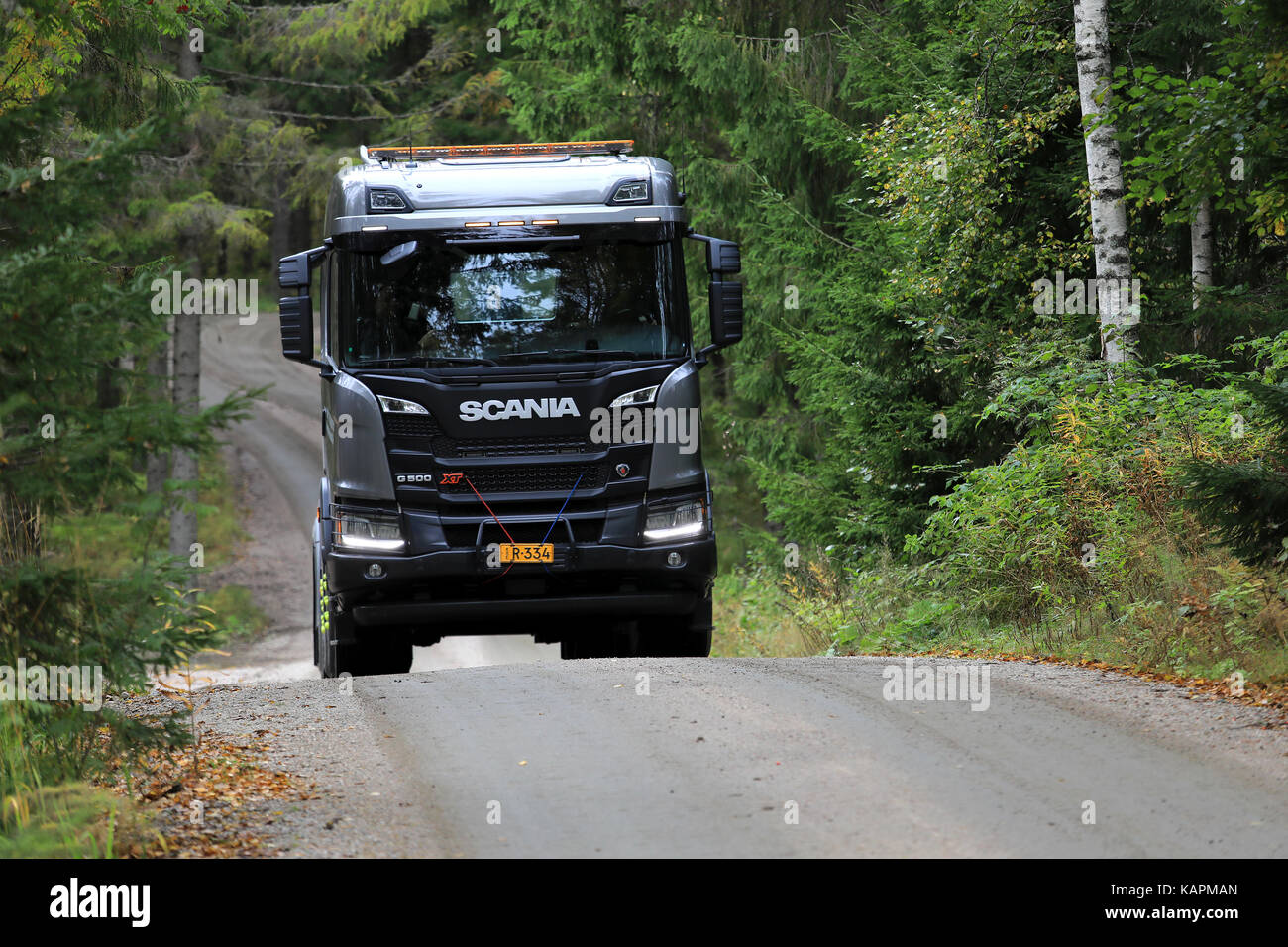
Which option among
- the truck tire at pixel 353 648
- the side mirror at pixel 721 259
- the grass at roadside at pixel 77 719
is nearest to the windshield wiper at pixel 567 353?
the side mirror at pixel 721 259

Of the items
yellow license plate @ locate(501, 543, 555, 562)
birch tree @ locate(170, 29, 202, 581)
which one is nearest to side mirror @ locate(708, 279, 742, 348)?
yellow license plate @ locate(501, 543, 555, 562)

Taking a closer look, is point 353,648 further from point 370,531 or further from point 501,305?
point 501,305

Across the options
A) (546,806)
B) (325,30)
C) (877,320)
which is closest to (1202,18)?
(877,320)

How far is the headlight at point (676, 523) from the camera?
1042cm

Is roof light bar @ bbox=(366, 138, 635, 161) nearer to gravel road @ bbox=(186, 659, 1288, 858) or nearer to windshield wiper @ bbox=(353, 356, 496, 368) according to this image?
windshield wiper @ bbox=(353, 356, 496, 368)

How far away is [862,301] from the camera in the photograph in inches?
588

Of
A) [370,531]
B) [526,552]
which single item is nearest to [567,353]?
[526,552]

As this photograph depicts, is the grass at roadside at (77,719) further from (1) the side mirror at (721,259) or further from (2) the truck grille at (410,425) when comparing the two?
(1) the side mirror at (721,259)

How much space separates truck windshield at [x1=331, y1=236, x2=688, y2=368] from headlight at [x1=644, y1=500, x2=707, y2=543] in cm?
114

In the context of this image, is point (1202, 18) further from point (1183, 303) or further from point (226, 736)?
point (226, 736)

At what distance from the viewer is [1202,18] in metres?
13.6

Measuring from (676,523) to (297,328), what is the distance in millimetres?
3098

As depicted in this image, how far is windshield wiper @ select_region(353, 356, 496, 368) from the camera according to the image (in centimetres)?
1025

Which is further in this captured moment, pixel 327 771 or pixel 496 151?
pixel 496 151
